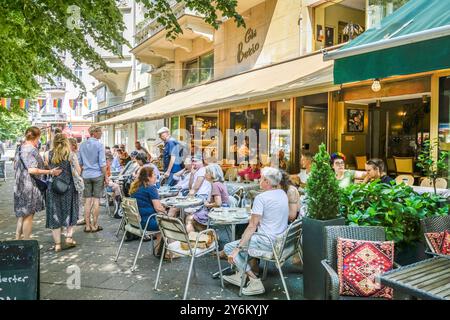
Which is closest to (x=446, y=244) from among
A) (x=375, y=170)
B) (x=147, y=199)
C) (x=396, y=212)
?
(x=396, y=212)

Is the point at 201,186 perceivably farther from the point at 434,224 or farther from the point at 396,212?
the point at 434,224

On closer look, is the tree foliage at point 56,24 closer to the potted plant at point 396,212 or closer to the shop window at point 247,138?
the potted plant at point 396,212

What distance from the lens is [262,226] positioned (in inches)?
152

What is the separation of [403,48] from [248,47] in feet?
27.8

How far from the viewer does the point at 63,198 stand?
18.2ft

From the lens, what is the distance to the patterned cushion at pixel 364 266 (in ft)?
9.43

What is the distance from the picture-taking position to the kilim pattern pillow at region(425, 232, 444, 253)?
315 cm

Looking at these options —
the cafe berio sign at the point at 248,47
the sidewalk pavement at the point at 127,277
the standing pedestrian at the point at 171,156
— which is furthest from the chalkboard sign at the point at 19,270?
the cafe berio sign at the point at 248,47

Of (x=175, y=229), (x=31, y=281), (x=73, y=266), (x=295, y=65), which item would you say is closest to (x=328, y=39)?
Answer: (x=295, y=65)

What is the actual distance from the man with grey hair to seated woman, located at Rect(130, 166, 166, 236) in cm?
145

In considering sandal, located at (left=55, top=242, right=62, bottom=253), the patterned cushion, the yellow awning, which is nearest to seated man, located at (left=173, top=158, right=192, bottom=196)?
the yellow awning

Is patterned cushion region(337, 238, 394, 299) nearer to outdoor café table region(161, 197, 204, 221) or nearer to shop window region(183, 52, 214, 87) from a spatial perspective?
outdoor café table region(161, 197, 204, 221)

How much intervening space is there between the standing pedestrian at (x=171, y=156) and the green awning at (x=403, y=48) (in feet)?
16.2

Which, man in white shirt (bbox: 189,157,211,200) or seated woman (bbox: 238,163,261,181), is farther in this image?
seated woman (bbox: 238,163,261,181)
